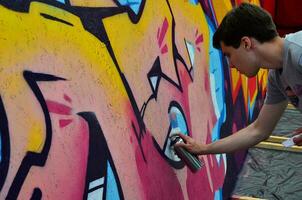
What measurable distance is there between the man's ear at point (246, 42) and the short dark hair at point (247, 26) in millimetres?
16

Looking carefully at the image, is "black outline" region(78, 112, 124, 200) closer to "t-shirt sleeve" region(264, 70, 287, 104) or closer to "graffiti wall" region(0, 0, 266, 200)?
"graffiti wall" region(0, 0, 266, 200)

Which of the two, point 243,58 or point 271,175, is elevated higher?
point 243,58

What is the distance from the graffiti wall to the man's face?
435 mm

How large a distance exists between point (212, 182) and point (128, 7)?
1.90 meters

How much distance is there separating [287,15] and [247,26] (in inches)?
353

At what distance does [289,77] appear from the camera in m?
2.74

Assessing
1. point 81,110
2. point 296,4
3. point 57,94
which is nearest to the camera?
point 57,94

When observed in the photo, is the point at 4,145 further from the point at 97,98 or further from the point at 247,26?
the point at 247,26

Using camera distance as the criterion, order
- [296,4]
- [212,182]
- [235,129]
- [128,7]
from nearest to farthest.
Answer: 1. [128,7]
2. [212,182]
3. [235,129]
4. [296,4]

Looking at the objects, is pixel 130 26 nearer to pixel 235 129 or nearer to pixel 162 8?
pixel 162 8

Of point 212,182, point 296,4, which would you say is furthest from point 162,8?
point 296,4

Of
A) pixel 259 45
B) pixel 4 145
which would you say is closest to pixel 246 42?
pixel 259 45

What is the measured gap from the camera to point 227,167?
4.59 m

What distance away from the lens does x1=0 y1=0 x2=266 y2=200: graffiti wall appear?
172cm
